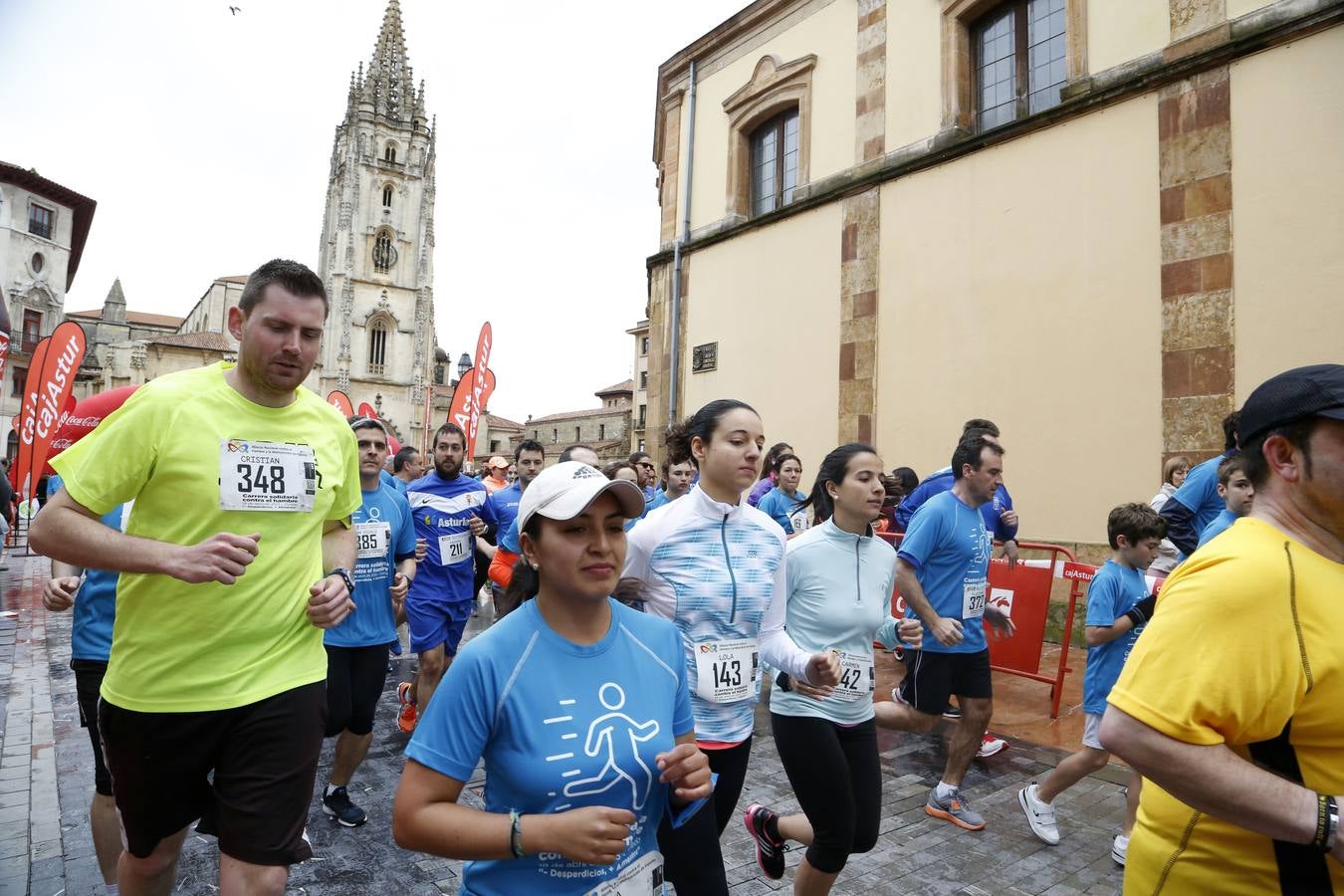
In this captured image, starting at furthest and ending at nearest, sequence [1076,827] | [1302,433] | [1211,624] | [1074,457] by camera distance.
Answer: [1074,457]
[1076,827]
[1302,433]
[1211,624]

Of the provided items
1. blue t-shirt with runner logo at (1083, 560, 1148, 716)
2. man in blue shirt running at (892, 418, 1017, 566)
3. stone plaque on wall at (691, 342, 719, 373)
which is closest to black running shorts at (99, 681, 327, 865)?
blue t-shirt with runner logo at (1083, 560, 1148, 716)

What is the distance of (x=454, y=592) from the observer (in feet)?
19.6

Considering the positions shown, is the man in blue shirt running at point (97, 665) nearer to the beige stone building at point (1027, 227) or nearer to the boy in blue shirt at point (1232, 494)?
the boy in blue shirt at point (1232, 494)

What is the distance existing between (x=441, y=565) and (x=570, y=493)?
4.49m

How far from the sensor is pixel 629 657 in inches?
75.1

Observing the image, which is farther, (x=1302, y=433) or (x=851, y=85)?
(x=851, y=85)

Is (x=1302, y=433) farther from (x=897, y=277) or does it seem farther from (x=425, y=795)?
(x=897, y=277)

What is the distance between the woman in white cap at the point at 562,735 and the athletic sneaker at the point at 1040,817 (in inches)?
123

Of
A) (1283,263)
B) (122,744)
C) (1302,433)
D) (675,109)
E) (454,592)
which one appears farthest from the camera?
(675,109)

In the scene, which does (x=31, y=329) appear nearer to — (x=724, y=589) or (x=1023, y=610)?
(x=1023, y=610)

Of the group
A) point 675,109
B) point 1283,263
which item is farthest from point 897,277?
point 675,109

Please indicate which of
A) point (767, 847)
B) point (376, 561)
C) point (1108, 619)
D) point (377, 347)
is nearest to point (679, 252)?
point (376, 561)

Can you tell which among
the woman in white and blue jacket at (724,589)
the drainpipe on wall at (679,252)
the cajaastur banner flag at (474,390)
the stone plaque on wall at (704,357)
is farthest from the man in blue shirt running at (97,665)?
the drainpipe on wall at (679,252)

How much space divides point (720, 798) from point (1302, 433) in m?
2.15
